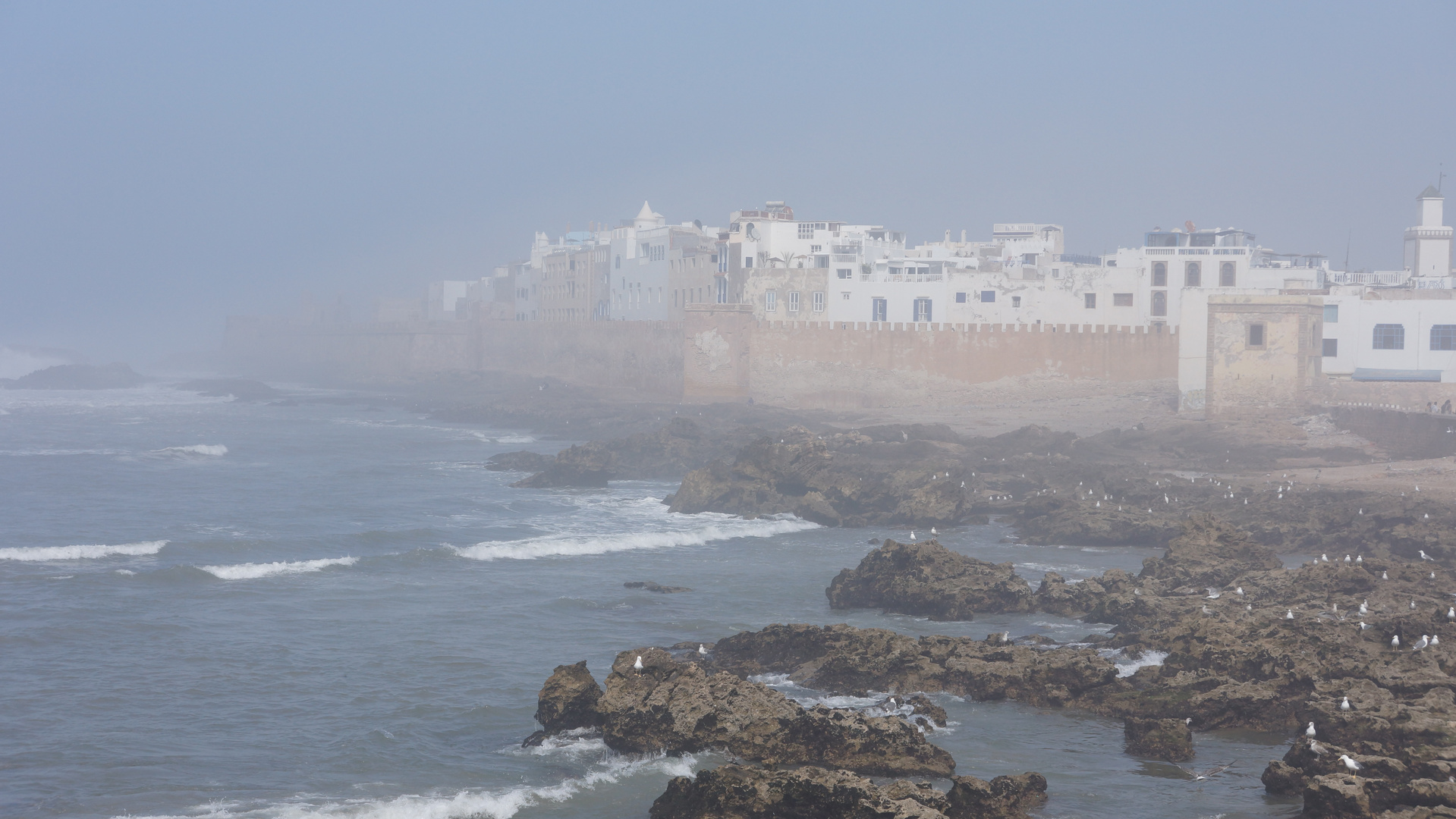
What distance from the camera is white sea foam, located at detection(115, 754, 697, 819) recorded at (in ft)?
30.8

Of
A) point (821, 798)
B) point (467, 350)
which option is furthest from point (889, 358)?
point (467, 350)

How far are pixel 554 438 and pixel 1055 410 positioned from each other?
60.1 feet

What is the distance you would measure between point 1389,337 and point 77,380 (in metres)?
83.2

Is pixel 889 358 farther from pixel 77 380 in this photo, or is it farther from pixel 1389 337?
pixel 77 380

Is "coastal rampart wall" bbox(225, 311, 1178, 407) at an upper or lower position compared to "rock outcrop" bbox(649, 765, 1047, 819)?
upper

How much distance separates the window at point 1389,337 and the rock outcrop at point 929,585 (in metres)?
28.6

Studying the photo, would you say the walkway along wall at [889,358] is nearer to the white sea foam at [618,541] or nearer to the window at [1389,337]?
the window at [1389,337]

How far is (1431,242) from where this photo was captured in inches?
2014

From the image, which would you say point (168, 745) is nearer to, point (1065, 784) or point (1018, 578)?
point (1065, 784)

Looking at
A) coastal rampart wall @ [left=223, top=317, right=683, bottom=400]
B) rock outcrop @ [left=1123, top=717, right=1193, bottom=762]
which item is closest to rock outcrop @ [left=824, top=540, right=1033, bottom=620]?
rock outcrop @ [left=1123, top=717, right=1193, bottom=762]

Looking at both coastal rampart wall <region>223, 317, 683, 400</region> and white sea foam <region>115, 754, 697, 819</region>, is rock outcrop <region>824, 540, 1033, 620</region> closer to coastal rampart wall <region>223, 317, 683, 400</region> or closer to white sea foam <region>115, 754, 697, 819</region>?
white sea foam <region>115, 754, 697, 819</region>

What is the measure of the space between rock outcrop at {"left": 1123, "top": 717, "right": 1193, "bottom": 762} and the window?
3375 cm

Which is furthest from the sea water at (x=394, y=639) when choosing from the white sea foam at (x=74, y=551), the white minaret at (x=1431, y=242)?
the white minaret at (x=1431, y=242)

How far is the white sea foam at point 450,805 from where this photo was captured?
9.40 meters
